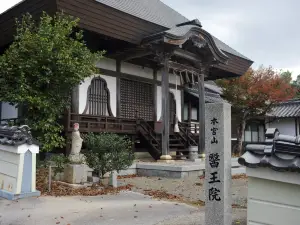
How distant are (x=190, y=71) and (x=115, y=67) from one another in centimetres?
340

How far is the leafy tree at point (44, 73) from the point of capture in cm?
913

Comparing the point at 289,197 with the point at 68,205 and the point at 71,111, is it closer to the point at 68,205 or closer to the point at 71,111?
the point at 68,205

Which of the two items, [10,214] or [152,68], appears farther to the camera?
[152,68]

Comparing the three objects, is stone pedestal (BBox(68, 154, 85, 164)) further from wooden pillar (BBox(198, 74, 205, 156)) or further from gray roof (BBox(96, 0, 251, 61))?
wooden pillar (BBox(198, 74, 205, 156))

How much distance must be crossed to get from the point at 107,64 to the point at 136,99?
2.34 m

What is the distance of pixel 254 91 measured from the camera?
18391 mm

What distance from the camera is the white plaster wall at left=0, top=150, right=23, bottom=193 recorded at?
23.5ft

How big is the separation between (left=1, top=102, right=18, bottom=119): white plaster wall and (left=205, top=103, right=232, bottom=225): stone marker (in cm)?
1226

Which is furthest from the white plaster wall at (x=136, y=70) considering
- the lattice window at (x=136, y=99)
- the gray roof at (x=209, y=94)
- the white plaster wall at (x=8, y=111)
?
the white plaster wall at (x=8, y=111)

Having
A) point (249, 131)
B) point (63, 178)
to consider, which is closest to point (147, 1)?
point (63, 178)

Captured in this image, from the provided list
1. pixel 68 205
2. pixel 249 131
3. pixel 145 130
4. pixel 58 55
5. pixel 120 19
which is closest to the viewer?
pixel 68 205

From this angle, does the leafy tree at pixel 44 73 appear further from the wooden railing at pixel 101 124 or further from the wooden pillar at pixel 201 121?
the wooden pillar at pixel 201 121

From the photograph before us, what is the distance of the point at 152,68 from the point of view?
54.8 feet

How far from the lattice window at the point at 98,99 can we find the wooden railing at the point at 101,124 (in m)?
0.63
